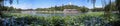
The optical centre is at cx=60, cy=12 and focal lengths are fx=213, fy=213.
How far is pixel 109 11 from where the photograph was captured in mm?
3201

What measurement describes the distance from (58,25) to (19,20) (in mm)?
622

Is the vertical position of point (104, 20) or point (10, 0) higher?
point (10, 0)

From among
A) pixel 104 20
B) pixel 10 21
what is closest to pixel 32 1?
pixel 10 21

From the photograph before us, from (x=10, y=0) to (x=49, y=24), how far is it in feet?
2.30

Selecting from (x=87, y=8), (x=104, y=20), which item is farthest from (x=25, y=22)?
(x=104, y=20)

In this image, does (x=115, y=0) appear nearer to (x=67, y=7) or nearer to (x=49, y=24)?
(x=67, y=7)

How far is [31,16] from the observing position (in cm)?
335

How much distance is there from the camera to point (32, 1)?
3.26 metres

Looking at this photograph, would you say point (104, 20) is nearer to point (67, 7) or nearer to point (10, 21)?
point (67, 7)

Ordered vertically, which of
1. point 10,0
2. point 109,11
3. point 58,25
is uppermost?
point 10,0

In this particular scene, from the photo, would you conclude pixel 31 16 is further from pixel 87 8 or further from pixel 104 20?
pixel 104 20

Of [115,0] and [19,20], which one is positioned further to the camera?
[19,20]

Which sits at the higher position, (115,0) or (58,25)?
(115,0)

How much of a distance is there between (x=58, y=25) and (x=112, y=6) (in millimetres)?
869
